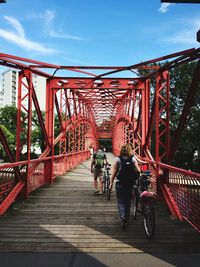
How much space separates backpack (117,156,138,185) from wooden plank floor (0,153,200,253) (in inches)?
33.9

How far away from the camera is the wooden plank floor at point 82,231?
461 centimetres

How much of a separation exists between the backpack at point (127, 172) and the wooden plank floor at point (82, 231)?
0.86 m

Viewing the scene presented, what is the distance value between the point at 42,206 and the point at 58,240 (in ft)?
8.74

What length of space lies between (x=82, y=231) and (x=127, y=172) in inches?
51.0

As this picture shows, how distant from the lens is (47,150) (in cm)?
1159

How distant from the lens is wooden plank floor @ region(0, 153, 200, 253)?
4605mm

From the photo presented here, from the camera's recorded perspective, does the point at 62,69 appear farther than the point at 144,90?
No

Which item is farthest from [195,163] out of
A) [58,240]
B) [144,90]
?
[58,240]

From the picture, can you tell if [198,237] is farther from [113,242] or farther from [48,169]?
[48,169]

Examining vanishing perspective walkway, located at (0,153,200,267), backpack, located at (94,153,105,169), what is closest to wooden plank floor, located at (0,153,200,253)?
vanishing perspective walkway, located at (0,153,200,267)

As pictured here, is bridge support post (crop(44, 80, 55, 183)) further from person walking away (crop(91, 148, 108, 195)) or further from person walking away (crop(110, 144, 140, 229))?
person walking away (crop(110, 144, 140, 229))

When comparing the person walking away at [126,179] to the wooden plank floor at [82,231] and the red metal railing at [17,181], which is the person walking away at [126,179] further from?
the red metal railing at [17,181]

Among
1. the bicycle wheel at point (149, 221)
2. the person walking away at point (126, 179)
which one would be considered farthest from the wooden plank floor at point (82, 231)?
the person walking away at point (126, 179)

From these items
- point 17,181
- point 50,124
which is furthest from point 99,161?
point 50,124
